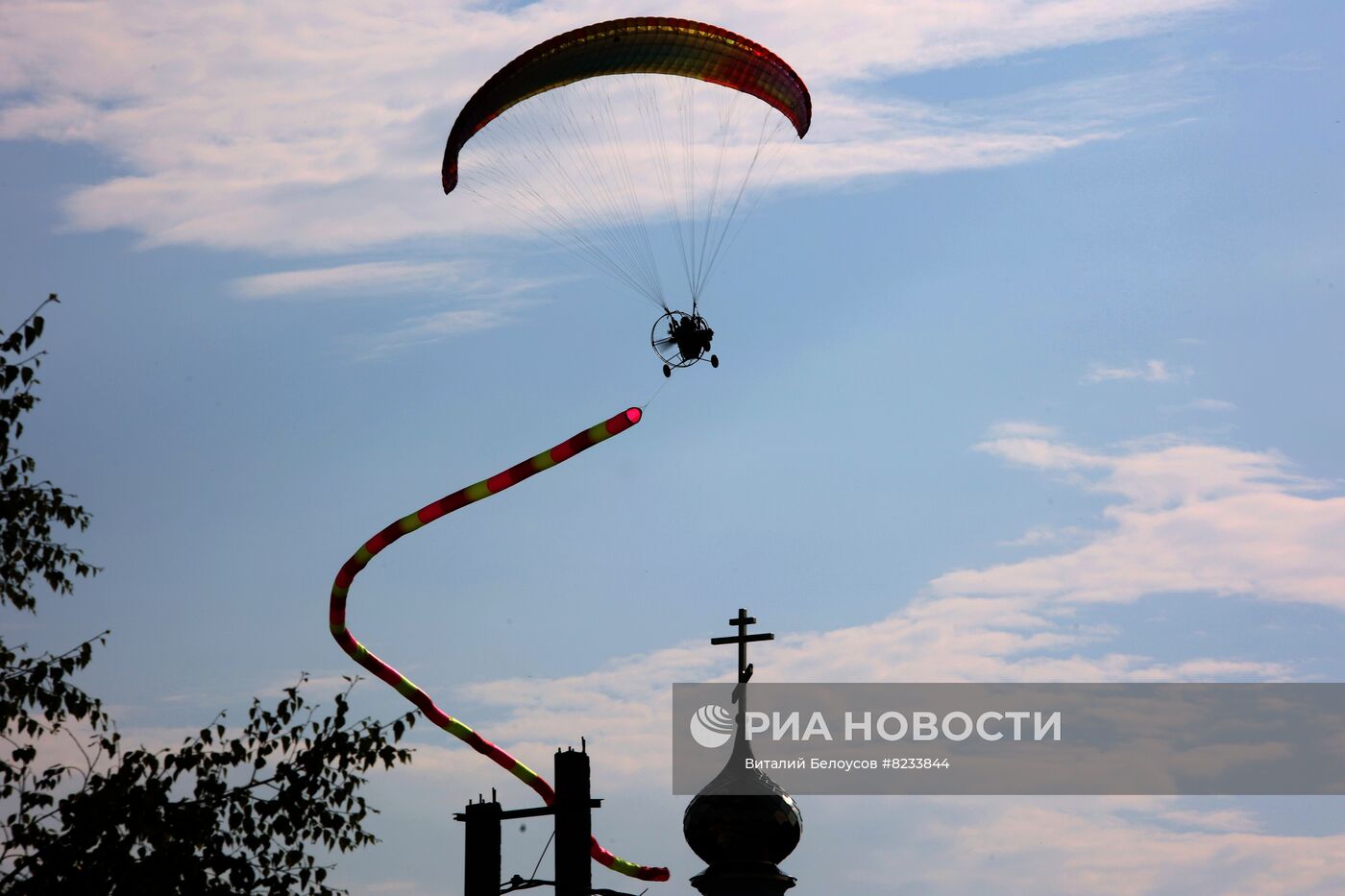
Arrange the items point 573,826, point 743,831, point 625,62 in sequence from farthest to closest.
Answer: point 625,62
point 743,831
point 573,826

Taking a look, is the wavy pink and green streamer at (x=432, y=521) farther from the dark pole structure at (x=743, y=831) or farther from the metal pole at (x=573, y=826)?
the metal pole at (x=573, y=826)

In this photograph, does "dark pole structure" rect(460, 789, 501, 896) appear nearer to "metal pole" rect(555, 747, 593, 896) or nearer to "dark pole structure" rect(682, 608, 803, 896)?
"metal pole" rect(555, 747, 593, 896)

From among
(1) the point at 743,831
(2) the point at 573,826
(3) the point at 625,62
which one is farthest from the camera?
(3) the point at 625,62

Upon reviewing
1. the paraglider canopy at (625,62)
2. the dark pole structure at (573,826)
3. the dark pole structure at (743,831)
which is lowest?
the dark pole structure at (573,826)

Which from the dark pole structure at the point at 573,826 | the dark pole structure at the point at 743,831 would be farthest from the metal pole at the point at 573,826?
the dark pole structure at the point at 743,831

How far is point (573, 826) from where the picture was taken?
762 inches

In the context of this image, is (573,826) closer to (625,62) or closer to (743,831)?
(743,831)

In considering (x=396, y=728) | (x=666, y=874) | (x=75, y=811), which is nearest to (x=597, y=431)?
(x=666, y=874)

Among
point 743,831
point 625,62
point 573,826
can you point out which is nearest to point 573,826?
point 573,826

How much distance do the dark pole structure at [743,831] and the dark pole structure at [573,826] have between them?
298 inches

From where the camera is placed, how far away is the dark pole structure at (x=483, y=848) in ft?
66.8

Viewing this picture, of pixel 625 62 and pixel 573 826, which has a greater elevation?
pixel 625 62

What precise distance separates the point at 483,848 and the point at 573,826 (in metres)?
1.41

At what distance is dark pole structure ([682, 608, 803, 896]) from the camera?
2708cm
